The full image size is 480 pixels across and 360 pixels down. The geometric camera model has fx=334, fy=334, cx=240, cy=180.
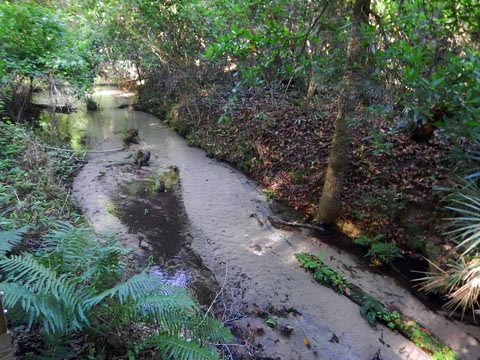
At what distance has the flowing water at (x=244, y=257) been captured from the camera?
173 inches

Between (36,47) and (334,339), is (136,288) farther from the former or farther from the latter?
(36,47)

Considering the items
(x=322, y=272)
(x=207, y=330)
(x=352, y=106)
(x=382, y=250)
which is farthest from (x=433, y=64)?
(x=207, y=330)

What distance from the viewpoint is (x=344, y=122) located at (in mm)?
5590

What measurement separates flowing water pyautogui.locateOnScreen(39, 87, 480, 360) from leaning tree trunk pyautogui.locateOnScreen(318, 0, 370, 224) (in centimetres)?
73

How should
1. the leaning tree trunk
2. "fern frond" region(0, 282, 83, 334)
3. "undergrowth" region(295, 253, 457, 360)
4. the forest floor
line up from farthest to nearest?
1. the forest floor
2. the leaning tree trunk
3. "undergrowth" region(295, 253, 457, 360)
4. "fern frond" region(0, 282, 83, 334)

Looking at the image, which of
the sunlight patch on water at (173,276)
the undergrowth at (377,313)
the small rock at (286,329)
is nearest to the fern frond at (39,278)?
the sunlight patch on water at (173,276)

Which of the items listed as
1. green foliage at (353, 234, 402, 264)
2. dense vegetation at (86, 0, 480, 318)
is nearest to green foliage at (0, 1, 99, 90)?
dense vegetation at (86, 0, 480, 318)

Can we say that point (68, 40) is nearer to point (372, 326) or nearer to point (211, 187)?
point (211, 187)

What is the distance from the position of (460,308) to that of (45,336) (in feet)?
18.0

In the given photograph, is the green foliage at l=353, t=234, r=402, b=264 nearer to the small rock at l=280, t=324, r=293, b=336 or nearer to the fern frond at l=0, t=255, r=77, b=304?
the small rock at l=280, t=324, r=293, b=336

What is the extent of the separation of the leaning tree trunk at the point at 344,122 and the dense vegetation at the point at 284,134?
0.9 inches

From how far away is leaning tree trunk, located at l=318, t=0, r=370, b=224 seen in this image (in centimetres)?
478

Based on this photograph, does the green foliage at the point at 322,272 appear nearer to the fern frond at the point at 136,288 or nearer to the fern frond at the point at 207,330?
the fern frond at the point at 207,330

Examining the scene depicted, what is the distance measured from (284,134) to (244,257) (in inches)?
159
